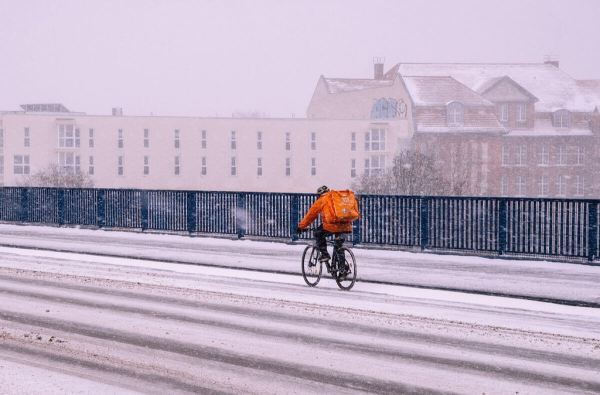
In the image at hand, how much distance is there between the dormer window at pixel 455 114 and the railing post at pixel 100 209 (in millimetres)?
59376

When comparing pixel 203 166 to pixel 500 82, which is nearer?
pixel 500 82

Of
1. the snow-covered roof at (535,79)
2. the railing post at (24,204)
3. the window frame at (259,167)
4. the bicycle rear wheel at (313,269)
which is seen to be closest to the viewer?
the bicycle rear wheel at (313,269)

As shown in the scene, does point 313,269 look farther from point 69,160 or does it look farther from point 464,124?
point 69,160

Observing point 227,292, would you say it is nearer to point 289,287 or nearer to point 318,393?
point 289,287

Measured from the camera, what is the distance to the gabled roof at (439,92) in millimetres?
80125

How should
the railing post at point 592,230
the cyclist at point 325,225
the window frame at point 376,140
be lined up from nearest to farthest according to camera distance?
the cyclist at point 325,225 → the railing post at point 592,230 → the window frame at point 376,140

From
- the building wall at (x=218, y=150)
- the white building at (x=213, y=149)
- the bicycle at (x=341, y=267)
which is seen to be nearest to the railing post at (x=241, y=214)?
the bicycle at (x=341, y=267)

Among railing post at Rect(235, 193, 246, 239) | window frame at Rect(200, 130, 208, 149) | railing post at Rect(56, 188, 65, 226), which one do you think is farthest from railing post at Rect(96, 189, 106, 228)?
window frame at Rect(200, 130, 208, 149)

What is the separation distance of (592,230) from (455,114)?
65.5 meters

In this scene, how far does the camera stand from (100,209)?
80.1 feet

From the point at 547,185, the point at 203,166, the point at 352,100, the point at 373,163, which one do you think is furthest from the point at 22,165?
the point at 547,185

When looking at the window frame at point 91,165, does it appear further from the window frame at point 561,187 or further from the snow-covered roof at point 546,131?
the window frame at point 561,187

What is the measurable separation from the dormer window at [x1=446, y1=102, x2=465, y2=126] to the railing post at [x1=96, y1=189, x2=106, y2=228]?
59.4m

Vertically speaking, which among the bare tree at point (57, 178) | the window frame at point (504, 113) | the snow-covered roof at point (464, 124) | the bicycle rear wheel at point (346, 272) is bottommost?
the bicycle rear wheel at point (346, 272)
